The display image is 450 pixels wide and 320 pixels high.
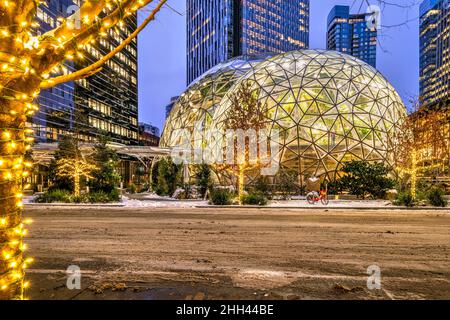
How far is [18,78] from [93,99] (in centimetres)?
5649

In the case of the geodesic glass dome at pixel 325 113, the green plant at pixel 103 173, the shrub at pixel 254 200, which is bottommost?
the shrub at pixel 254 200

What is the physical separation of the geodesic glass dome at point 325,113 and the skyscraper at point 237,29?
84.2 metres

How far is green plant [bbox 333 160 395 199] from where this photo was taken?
68.6 ft

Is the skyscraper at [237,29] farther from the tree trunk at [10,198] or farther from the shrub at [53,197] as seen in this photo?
the tree trunk at [10,198]

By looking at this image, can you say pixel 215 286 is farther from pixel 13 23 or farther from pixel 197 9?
pixel 197 9

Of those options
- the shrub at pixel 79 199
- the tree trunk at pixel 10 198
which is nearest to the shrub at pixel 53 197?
the shrub at pixel 79 199

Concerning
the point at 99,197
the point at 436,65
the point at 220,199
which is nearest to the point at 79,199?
the point at 99,197

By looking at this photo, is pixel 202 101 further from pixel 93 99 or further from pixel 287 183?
pixel 93 99

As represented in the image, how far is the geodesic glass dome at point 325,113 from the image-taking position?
941 inches

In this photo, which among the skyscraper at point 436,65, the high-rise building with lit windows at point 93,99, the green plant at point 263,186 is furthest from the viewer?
the skyscraper at point 436,65

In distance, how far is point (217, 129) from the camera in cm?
2839

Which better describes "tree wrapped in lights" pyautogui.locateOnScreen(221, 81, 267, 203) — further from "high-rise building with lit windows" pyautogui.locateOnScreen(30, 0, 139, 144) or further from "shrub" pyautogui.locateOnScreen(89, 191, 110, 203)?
"high-rise building with lit windows" pyautogui.locateOnScreen(30, 0, 139, 144)
